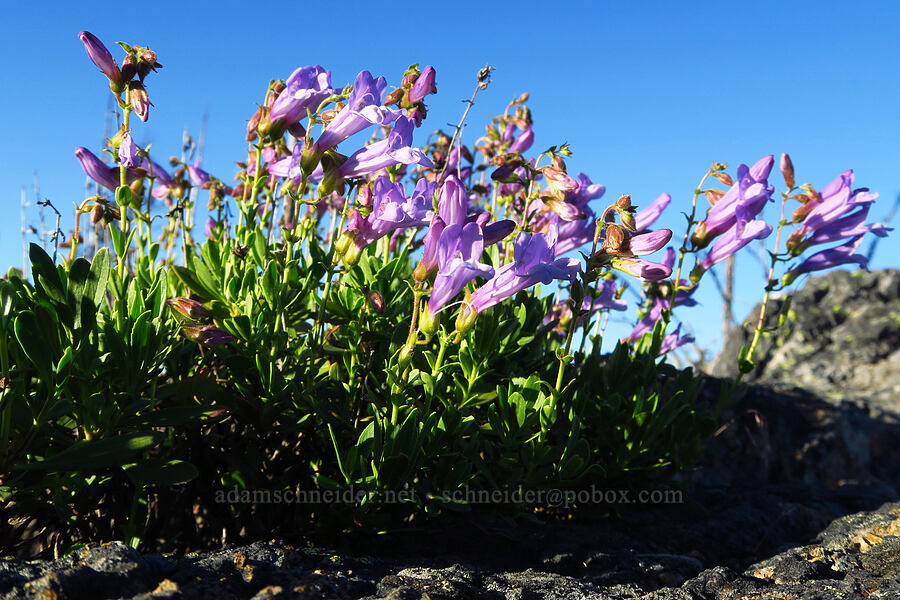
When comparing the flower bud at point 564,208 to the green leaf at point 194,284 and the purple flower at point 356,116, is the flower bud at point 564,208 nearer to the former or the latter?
the purple flower at point 356,116

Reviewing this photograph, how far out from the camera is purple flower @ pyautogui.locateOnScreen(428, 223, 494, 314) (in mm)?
1981

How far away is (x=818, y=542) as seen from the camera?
2900 mm

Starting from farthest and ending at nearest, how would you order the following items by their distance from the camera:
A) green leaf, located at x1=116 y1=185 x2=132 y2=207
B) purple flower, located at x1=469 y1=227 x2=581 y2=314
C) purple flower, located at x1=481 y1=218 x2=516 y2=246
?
green leaf, located at x1=116 y1=185 x2=132 y2=207
purple flower, located at x1=481 y1=218 x2=516 y2=246
purple flower, located at x1=469 y1=227 x2=581 y2=314

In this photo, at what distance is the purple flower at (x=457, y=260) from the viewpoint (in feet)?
6.50

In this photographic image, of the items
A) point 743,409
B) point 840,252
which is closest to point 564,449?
point 840,252

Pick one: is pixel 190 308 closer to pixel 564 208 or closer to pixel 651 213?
pixel 564 208

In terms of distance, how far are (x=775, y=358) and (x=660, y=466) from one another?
4.62 metres

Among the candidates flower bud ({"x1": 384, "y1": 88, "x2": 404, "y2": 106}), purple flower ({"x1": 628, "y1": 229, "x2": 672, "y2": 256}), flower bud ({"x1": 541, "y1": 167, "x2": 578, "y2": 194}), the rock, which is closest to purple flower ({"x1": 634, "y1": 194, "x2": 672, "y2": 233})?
flower bud ({"x1": 541, "y1": 167, "x2": 578, "y2": 194})

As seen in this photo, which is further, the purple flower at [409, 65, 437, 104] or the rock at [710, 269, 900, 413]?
the rock at [710, 269, 900, 413]

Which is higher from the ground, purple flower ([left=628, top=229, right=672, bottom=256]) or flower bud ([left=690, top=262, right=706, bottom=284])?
flower bud ([left=690, top=262, right=706, bottom=284])

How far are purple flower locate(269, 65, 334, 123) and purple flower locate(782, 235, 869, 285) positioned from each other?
82.1 inches

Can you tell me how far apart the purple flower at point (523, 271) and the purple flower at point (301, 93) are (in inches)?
36.2

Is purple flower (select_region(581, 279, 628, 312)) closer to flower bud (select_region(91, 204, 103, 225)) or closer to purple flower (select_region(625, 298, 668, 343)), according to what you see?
purple flower (select_region(625, 298, 668, 343))

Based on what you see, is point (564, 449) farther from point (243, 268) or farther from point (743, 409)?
point (743, 409)
